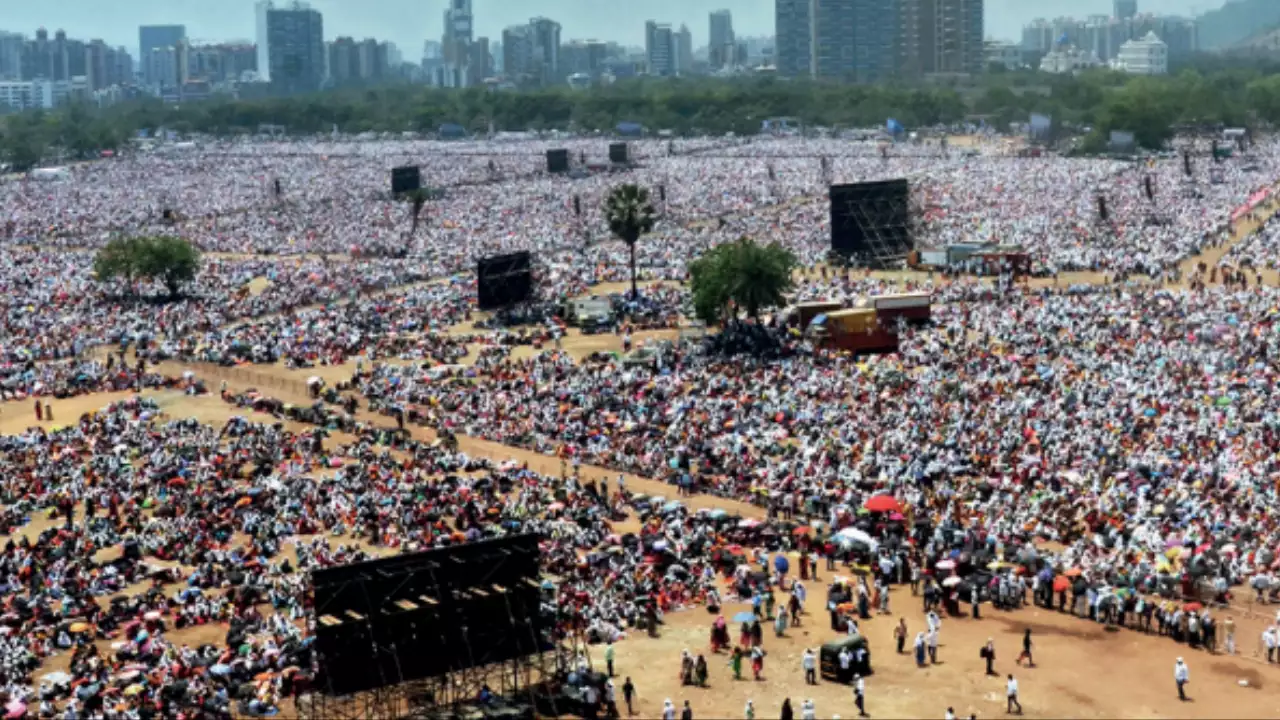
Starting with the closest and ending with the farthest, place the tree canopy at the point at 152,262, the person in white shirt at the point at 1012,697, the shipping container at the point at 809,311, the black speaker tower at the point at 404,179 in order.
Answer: the person in white shirt at the point at 1012,697, the shipping container at the point at 809,311, the tree canopy at the point at 152,262, the black speaker tower at the point at 404,179

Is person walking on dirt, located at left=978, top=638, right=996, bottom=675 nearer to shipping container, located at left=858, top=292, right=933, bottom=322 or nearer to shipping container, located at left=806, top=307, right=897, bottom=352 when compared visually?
shipping container, located at left=806, top=307, right=897, bottom=352

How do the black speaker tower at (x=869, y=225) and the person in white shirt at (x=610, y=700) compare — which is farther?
the black speaker tower at (x=869, y=225)

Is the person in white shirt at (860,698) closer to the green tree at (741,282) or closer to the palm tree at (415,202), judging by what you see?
the green tree at (741,282)

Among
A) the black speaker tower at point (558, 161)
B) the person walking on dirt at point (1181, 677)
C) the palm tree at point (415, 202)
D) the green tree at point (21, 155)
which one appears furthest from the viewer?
the green tree at point (21, 155)

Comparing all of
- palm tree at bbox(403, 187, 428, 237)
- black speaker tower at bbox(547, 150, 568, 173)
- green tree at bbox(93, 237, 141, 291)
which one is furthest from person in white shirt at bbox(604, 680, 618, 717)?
black speaker tower at bbox(547, 150, 568, 173)

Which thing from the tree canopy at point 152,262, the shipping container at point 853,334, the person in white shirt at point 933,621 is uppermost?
the tree canopy at point 152,262

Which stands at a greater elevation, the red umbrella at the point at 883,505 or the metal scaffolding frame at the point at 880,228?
the metal scaffolding frame at the point at 880,228

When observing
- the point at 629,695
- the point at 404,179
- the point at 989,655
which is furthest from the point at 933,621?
the point at 404,179

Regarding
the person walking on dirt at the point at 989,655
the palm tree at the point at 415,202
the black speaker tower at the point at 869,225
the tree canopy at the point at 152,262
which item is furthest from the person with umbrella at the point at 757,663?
the palm tree at the point at 415,202
